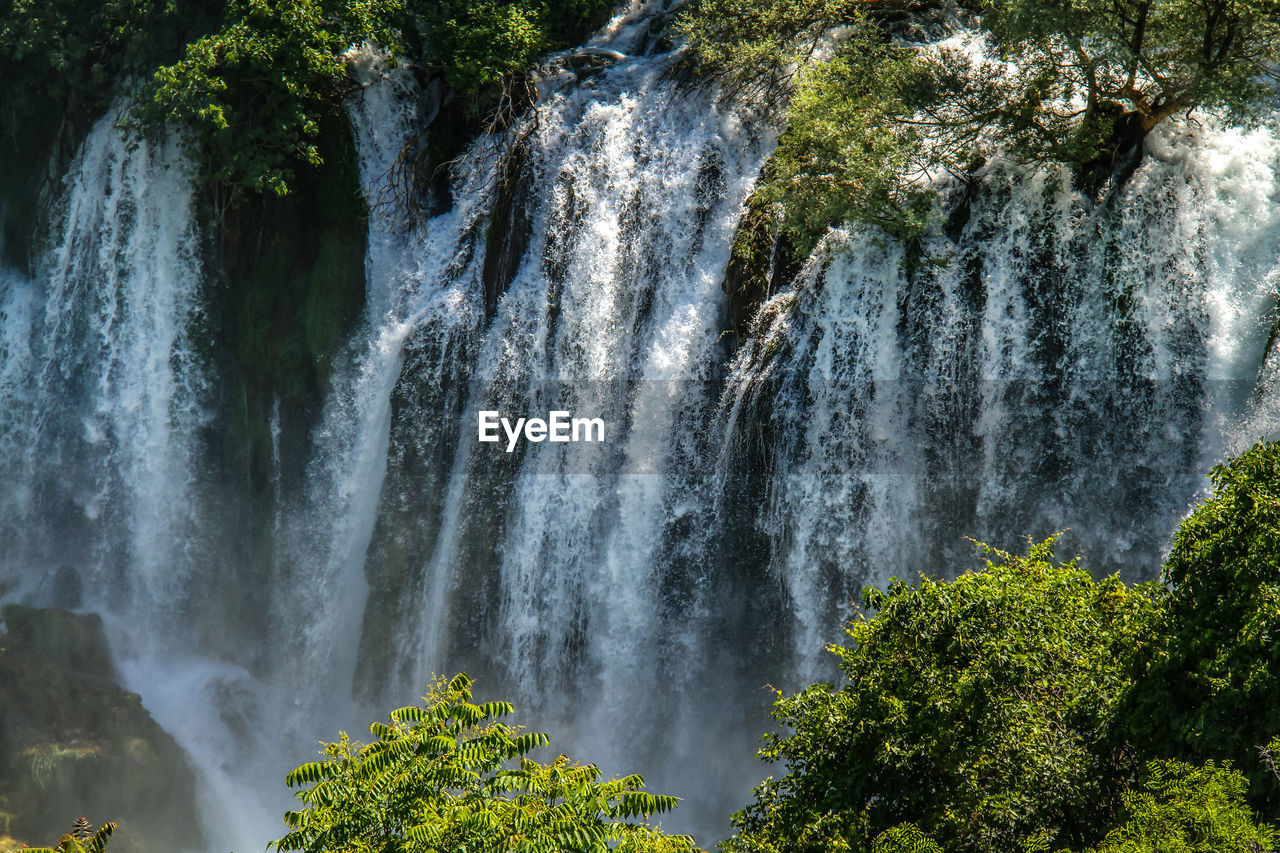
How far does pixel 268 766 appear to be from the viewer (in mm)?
17047

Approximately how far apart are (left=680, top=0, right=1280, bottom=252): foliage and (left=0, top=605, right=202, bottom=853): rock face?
13.0 m

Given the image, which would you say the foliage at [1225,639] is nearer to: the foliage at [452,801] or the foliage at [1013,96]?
the foliage at [452,801]

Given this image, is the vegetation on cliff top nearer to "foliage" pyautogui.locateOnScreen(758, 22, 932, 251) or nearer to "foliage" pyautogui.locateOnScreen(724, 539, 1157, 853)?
"foliage" pyautogui.locateOnScreen(758, 22, 932, 251)

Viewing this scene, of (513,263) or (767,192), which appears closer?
(767,192)

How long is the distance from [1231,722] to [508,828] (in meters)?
5.19

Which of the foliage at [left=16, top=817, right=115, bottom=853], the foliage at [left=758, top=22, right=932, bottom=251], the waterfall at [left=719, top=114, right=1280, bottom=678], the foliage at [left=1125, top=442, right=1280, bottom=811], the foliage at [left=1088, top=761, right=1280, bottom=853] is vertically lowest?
the foliage at [left=16, top=817, right=115, bottom=853]

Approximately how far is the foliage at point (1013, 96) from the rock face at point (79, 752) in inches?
513

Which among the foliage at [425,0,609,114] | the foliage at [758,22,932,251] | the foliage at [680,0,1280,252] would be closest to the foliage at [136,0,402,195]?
the foliage at [425,0,609,114]

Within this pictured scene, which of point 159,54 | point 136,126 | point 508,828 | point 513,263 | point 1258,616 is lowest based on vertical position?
point 508,828

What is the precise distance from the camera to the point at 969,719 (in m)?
8.83

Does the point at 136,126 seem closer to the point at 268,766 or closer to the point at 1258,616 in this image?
the point at 268,766

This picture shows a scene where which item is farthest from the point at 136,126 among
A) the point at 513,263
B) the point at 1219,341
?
the point at 1219,341

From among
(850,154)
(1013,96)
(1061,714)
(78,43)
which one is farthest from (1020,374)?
(78,43)

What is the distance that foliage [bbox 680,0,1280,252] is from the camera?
13398 millimetres
